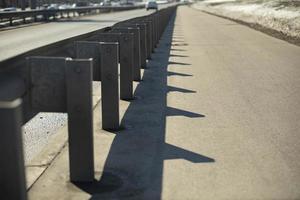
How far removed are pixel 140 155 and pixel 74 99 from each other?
4.61ft

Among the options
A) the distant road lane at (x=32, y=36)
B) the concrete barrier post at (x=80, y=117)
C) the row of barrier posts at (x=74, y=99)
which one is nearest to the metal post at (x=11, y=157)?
the row of barrier posts at (x=74, y=99)

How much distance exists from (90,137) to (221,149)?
1.87 m

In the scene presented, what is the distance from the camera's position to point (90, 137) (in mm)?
5098

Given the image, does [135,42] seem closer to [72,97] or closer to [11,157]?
[72,97]

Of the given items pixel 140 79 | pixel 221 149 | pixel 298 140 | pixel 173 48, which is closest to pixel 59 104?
pixel 221 149

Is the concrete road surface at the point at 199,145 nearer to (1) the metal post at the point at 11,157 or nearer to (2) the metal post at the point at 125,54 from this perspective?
(2) the metal post at the point at 125,54

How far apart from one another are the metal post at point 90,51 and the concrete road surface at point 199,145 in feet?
2.48

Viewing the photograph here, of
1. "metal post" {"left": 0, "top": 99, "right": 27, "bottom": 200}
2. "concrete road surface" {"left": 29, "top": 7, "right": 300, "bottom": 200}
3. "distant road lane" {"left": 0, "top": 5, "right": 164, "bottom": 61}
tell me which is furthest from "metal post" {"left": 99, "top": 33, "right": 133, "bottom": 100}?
"metal post" {"left": 0, "top": 99, "right": 27, "bottom": 200}

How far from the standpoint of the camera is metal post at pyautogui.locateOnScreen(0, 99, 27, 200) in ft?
10.7

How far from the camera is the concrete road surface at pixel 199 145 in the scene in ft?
16.6

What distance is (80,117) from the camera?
16.5 feet

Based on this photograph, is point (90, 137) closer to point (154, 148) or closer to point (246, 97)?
point (154, 148)

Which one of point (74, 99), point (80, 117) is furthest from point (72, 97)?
point (80, 117)

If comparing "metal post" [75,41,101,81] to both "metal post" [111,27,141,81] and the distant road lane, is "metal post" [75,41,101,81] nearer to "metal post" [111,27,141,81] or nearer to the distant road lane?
the distant road lane
